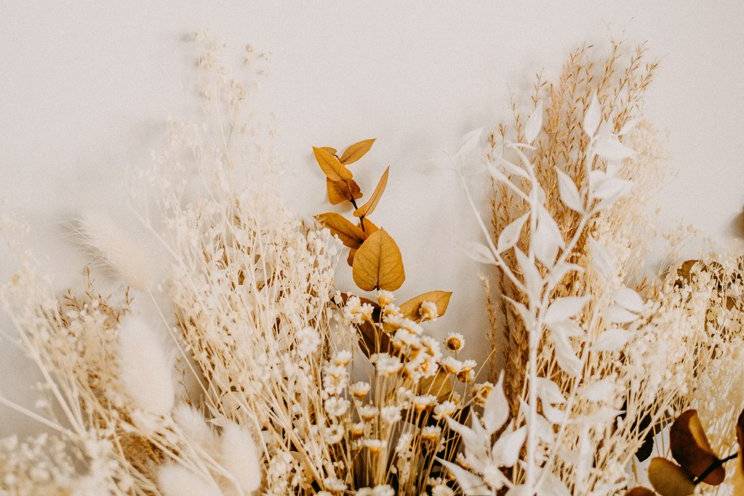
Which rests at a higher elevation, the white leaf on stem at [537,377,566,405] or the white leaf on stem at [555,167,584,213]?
the white leaf on stem at [555,167,584,213]

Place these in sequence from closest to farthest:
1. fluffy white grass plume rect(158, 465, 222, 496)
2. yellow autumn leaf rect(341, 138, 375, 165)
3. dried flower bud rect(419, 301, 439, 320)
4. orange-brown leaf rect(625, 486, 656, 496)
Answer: fluffy white grass plume rect(158, 465, 222, 496)
orange-brown leaf rect(625, 486, 656, 496)
dried flower bud rect(419, 301, 439, 320)
yellow autumn leaf rect(341, 138, 375, 165)

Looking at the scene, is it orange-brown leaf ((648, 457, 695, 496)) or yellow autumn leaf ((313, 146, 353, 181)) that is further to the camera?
yellow autumn leaf ((313, 146, 353, 181))

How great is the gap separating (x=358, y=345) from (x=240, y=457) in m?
0.34

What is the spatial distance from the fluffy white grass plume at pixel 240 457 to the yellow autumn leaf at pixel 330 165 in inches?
18.0

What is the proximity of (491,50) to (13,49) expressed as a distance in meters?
0.81

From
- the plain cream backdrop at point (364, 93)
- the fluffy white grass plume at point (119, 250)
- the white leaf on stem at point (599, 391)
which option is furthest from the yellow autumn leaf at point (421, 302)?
the fluffy white grass plume at point (119, 250)

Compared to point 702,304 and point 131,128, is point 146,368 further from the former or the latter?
point 702,304

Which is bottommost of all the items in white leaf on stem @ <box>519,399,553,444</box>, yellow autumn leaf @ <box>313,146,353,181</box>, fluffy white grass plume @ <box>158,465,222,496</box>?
white leaf on stem @ <box>519,399,553,444</box>

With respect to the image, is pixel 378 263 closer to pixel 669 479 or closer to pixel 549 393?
pixel 549 393

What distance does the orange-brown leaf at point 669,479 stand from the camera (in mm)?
852

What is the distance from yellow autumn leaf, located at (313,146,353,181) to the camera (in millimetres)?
1033

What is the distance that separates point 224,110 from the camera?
104cm

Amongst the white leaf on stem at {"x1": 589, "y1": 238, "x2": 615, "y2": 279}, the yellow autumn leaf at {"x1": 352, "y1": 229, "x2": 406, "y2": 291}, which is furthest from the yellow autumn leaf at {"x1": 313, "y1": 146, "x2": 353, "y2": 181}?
the white leaf on stem at {"x1": 589, "y1": 238, "x2": 615, "y2": 279}

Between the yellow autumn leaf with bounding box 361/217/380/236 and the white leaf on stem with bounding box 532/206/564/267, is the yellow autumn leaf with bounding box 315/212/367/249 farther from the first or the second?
the white leaf on stem with bounding box 532/206/564/267
